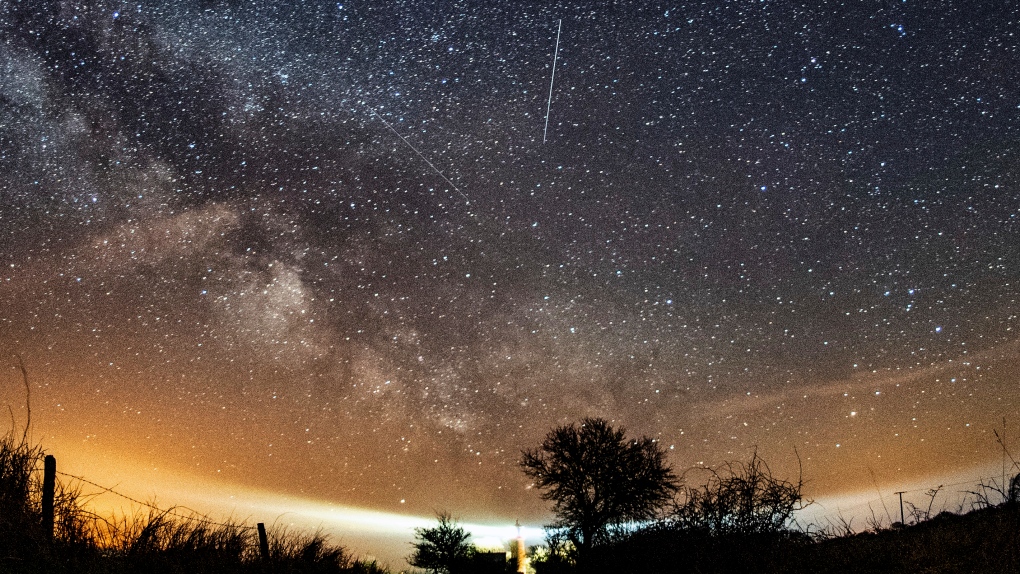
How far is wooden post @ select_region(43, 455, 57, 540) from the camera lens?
5.41 m

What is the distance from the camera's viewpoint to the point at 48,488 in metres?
5.53

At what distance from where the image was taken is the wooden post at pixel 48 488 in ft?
17.7

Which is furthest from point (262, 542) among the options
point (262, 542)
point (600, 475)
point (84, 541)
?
point (600, 475)

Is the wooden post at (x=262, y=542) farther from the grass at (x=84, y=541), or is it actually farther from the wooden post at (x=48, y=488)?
the wooden post at (x=48, y=488)

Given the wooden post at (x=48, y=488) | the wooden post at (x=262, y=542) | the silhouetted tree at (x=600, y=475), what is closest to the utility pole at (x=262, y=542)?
the wooden post at (x=262, y=542)

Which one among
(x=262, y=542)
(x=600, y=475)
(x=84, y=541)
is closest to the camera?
(x=84, y=541)

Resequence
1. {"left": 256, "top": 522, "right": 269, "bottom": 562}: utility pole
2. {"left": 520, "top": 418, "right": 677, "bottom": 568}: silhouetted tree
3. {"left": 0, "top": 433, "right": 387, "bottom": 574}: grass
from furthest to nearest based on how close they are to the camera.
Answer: {"left": 520, "top": 418, "right": 677, "bottom": 568}: silhouetted tree < {"left": 256, "top": 522, "right": 269, "bottom": 562}: utility pole < {"left": 0, "top": 433, "right": 387, "bottom": 574}: grass

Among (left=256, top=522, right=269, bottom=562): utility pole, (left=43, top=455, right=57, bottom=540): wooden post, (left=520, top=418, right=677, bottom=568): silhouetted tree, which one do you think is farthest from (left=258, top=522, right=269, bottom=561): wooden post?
(left=520, top=418, right=677, bottom=568): silhouetted tree

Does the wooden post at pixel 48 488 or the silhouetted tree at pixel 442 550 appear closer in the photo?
the wooden post at pixel 48 488

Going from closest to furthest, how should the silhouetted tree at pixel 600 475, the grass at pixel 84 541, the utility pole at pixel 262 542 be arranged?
the grass at pixel 84 541, the utility pole at pixel 262 542, the silhouetted tree at pixel 600 475

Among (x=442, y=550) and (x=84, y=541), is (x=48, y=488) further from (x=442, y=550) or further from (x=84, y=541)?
(x=442, y=550)

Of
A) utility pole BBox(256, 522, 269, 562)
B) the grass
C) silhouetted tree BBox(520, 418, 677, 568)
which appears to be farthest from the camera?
silhouetted tree BBox(520, 418, 677, 568)

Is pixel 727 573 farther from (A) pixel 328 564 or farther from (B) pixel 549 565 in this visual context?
(B) pixel 549 565

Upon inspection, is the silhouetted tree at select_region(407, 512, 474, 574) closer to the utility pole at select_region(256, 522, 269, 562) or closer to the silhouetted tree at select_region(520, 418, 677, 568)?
the silhouetted tree at select_region(520, 418, 677, 568)
